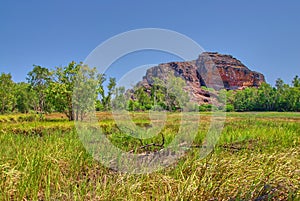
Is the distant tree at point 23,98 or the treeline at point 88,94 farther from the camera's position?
the distant tree at point 23,98

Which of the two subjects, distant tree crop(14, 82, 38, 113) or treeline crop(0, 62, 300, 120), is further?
distant tree crop(14, 82, 38, 113)

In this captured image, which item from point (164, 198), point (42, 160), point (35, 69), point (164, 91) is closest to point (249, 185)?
point (164, 198)

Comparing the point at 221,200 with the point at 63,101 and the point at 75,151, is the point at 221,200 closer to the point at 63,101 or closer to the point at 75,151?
the point at 75,151

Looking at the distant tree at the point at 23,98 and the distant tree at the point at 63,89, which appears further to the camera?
the distant tree at the point at 23,98

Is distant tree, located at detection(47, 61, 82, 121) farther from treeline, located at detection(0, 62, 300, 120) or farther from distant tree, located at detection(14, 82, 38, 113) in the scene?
distant tree, located at detection(14, 82, 38, 113)

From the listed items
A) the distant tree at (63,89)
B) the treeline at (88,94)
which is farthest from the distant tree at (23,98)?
the distant tree at (63,89)

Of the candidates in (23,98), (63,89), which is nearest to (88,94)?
(63,89)

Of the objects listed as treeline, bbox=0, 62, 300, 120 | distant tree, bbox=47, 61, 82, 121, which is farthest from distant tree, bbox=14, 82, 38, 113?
distant tree, bbox=47, 61, 82, 121

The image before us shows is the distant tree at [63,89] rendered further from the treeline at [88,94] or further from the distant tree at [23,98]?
the distant tree at [23,98]

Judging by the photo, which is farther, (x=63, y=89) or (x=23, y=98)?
(x=23, y=98)

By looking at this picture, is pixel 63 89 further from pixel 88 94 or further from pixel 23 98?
pixel 23 98

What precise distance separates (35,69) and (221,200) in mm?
22517

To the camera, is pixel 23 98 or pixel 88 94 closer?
pixel 88 94

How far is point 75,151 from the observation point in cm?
396
